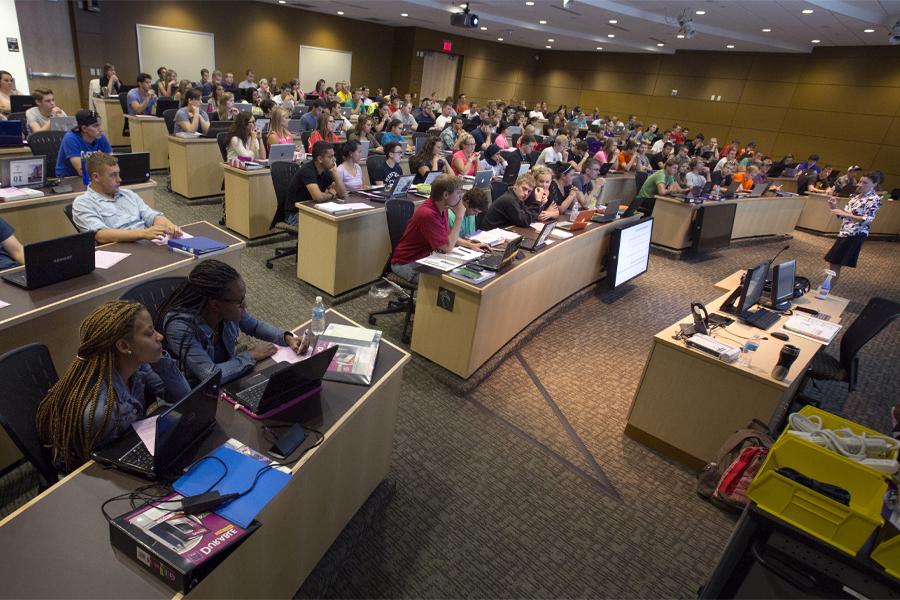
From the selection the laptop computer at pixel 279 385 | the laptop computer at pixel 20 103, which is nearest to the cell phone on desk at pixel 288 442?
the laptop computer at pixel 279 385

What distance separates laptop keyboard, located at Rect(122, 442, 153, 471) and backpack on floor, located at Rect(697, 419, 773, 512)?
270 centimetres

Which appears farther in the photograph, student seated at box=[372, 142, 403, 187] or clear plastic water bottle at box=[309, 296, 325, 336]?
student seated at box=[372, 142, 403, 187]

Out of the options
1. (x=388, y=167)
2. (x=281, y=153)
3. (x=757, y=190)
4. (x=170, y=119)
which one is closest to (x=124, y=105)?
(x=170, y=119)

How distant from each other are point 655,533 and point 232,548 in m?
2.19

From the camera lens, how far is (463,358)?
3588 mm

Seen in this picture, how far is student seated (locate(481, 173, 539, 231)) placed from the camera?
473 cm

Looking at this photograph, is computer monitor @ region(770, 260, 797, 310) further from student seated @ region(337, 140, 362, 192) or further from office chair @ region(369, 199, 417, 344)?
student seated @ region(337, 140, 362, 192)

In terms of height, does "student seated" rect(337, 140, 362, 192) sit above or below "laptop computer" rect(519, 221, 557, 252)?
above

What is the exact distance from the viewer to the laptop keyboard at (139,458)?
5.03ft

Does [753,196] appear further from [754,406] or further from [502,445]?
[502,445]

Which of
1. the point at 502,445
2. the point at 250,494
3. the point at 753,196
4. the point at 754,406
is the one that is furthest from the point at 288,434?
the point at 753,196

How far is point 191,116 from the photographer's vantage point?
21.7ft

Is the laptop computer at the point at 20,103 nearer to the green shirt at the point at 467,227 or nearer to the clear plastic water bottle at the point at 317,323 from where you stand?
the green shirt at the point at 467,227

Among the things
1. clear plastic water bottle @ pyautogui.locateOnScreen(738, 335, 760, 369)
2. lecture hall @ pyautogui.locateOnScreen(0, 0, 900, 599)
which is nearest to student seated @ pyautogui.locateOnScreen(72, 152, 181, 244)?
lecture hall @ pyautogui.locateOnScreen(0, 0, 900, 599)
